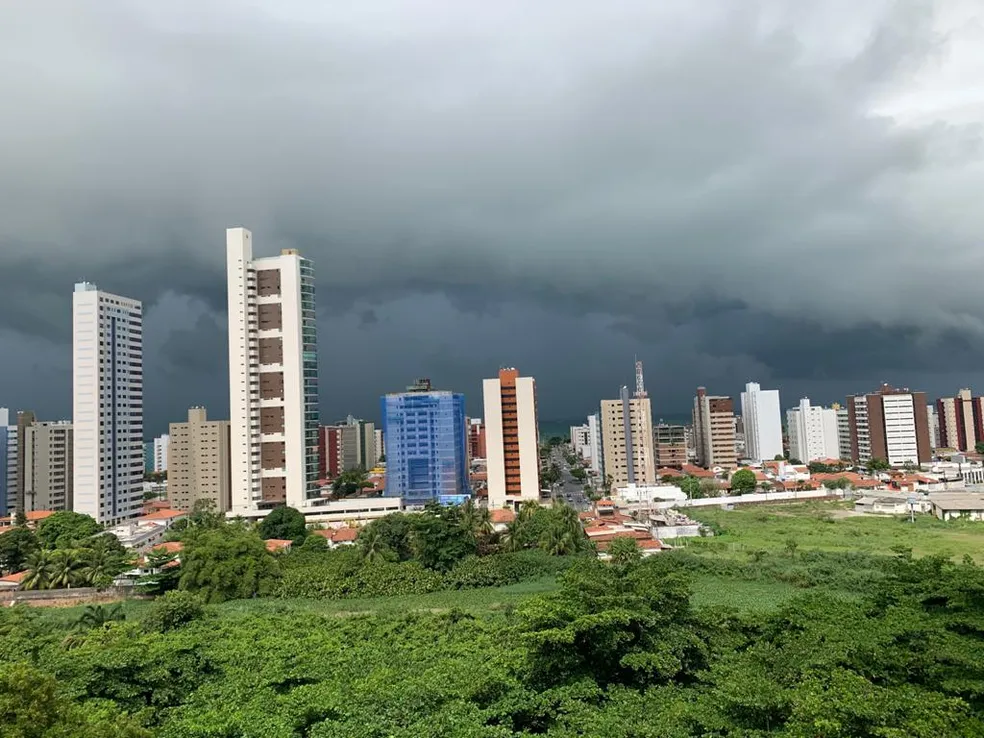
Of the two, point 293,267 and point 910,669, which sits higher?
point 293,267

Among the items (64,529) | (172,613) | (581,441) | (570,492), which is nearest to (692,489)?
(570,492)

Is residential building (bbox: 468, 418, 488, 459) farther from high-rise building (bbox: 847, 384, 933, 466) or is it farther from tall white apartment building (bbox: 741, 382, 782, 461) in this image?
high-rise building (bbox: 847, 384, 933, 466)

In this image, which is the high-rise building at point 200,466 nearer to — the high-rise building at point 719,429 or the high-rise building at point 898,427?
the high-rise building at point 719,429

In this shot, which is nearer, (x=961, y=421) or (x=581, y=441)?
(x=961, y=421)

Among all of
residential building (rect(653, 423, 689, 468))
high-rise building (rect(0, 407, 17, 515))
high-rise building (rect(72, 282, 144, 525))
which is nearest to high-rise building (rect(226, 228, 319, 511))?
high-rise building (rect(72, 282, 144, 525))

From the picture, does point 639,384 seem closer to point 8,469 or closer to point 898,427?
point 898,427

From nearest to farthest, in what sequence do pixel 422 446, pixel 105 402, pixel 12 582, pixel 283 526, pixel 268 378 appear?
1. pixel 12 582
2. pixel 283 526
3. pixel 105 402
4. pixel 268 378
5. pixel 422 446

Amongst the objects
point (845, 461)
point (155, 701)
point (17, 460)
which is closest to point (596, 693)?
point (155, 701)

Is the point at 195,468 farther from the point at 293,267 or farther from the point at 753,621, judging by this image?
the point at 753,621
